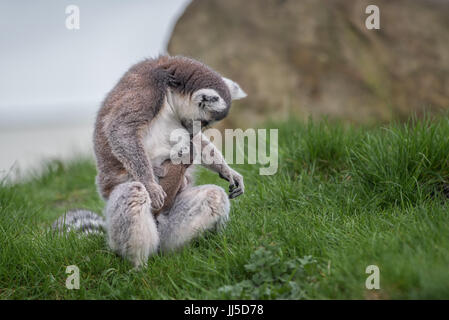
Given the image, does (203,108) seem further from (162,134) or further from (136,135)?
(136,135)

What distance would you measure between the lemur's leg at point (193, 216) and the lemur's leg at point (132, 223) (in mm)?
185

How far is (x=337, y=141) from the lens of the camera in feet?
13.6

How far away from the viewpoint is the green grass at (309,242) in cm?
251

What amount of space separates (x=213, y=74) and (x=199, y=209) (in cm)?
93

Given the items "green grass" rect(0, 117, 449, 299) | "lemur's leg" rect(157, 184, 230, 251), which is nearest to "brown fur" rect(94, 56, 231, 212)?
"lemur's leg" rect(157, 184, 230, 251)

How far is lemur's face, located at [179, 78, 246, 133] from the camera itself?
313 centimetres

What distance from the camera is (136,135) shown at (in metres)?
2.99

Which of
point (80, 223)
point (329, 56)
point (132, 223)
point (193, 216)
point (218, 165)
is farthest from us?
point (329, 56)

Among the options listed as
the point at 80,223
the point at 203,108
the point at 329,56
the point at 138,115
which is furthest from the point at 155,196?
the point at 329,56

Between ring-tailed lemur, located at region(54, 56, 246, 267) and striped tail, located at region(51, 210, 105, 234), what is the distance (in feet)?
1.63

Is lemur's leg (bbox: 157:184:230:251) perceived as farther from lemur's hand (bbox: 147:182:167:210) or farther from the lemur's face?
the lemur's face

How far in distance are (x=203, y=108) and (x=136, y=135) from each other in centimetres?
48

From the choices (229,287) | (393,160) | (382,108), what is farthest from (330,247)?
(382,108)

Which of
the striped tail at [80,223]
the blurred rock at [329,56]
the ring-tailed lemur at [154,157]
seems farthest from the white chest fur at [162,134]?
the blurred rock at [329,56]
